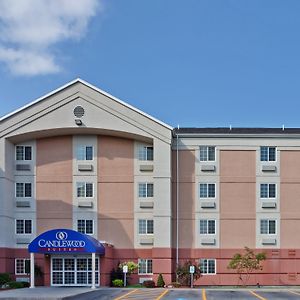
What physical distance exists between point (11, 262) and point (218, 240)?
605 inches

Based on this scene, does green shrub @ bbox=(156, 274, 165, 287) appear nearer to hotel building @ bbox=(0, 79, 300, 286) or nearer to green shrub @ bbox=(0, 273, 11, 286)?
hotel building @ bbox=(0, 79, 300, 286)

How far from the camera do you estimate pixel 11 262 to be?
1752 inches

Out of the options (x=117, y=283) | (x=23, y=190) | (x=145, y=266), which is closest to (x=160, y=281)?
(x=145, y=266)

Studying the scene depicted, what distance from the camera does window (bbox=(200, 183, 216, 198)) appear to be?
45594 millimetres

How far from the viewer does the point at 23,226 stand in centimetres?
4541

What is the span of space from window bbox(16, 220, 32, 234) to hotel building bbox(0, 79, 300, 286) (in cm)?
8

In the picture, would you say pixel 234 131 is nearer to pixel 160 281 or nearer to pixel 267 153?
pixel 267 153

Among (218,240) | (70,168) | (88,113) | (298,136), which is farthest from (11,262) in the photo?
Result: (298,136)

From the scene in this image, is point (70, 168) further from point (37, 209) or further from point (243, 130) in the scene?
point (243, 130)

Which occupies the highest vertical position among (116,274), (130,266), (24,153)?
(24,153)

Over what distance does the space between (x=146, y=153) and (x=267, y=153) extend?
917 centimetres

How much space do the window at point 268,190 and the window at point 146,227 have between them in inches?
340

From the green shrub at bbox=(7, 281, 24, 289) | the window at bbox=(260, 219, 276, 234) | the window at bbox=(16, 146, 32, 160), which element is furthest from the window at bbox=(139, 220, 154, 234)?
the window at bbox=(16, 146, 32, 160)

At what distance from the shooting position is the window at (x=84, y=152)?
45.8m
